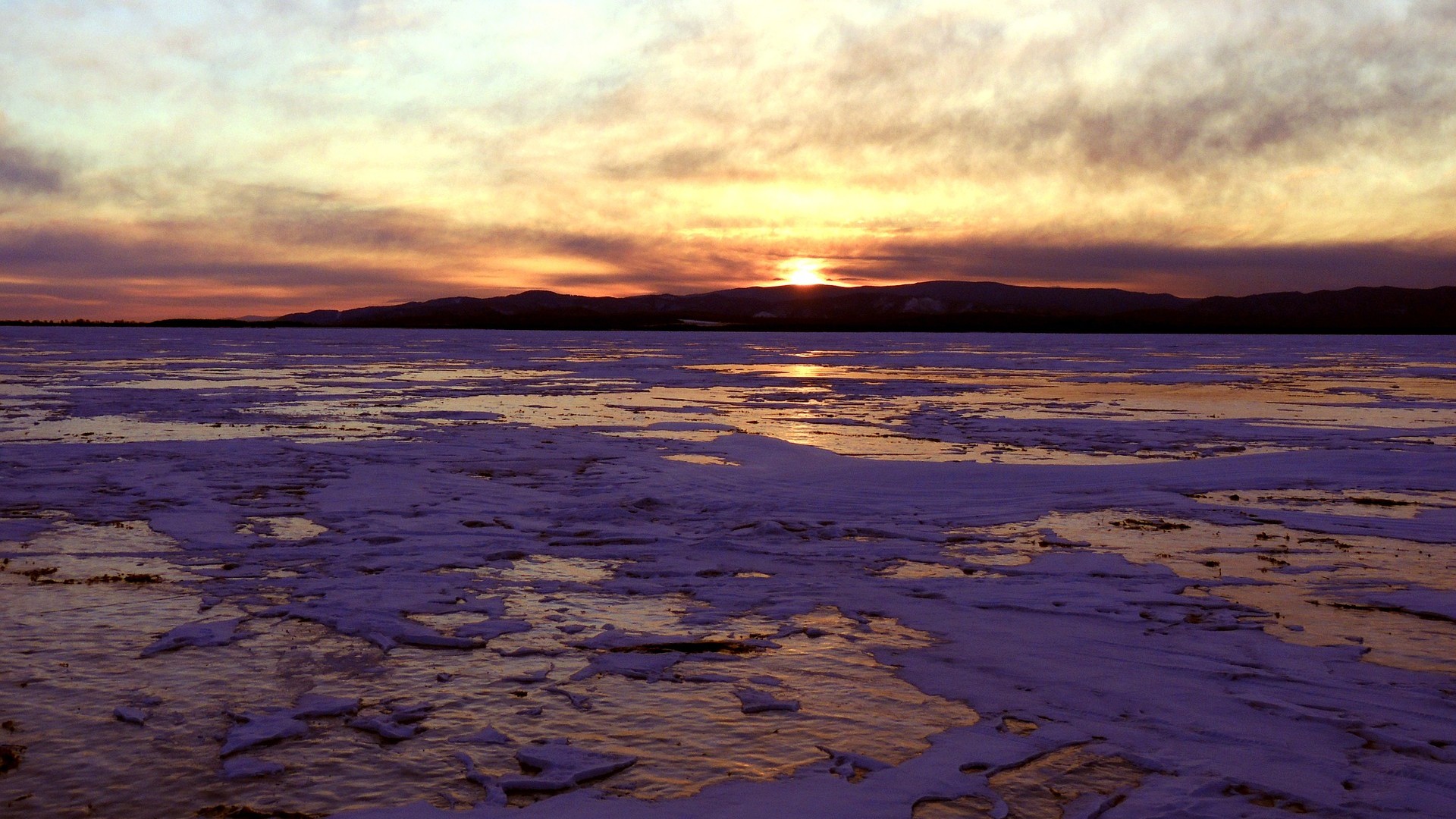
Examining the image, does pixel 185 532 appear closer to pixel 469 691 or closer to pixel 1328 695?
pixel 469 691

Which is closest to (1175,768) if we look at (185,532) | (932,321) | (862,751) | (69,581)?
(862,751)

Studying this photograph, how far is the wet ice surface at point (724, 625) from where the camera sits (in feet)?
12.8

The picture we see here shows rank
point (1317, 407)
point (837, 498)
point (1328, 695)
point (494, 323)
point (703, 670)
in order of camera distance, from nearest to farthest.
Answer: point (1328, 695) < point (703, 670) < point (837, 498) < point (1317, 407) < point (494, 323)

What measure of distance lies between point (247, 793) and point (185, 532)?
4963mm

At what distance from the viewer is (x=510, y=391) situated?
74.1ft

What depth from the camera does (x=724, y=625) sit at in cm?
587

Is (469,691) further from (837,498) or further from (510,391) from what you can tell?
(510,391)

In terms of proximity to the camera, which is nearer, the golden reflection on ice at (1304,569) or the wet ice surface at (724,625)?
the wet ice surface at (724,625)

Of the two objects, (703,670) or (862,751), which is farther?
(703,670)

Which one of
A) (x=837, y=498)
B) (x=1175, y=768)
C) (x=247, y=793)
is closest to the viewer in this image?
(x=247, y=793)

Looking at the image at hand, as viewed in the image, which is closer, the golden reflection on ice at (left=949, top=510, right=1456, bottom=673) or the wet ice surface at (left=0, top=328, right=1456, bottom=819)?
the wet ice surface at (left=0, top=328, right=1456, bottom=819)

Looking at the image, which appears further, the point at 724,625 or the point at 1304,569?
the point at 1304,569

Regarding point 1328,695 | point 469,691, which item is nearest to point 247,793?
point 469,691

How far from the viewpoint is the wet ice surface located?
A: 154 inches
